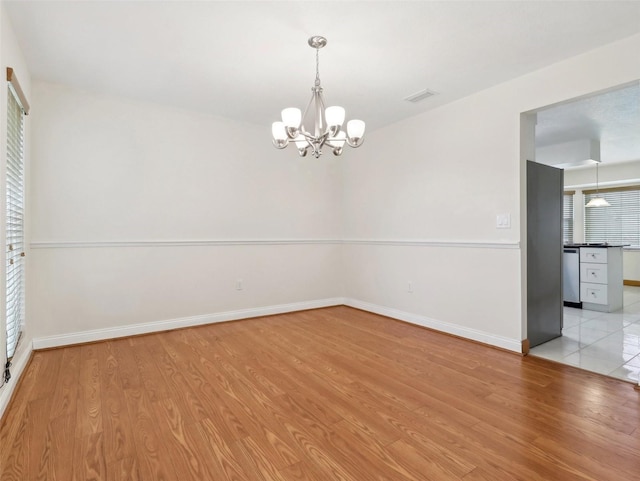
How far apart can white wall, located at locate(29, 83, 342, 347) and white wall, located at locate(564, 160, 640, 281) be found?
6.15 meters

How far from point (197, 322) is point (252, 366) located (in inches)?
58.0

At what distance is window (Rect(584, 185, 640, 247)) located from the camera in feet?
23.0

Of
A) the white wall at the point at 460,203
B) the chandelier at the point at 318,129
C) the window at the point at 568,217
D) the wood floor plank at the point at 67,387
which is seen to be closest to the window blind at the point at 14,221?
the wood floor plank at the point at 67,387

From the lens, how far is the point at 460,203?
3492 millimetres

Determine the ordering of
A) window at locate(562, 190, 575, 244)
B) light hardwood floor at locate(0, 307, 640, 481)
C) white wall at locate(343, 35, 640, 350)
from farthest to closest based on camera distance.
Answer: window at locate(562, 190, 575, 244), white wall at locate(343, 35, 640, 350), light hardwood floor at locate(0, 307, 640, 481)

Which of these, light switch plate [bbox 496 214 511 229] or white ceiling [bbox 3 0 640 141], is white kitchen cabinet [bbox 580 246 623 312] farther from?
white ceiling [bbox 3 0 640 141]

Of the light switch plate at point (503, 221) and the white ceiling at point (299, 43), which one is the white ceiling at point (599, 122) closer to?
the white ceiling at point (299, 43)

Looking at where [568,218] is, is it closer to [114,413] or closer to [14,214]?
[114,413]

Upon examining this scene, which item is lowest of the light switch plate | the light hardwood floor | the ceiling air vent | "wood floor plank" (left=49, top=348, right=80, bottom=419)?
the light hardwood floor

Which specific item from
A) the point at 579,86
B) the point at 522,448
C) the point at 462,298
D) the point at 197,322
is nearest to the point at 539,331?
the point at 462,298

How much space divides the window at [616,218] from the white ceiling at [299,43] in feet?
20.2

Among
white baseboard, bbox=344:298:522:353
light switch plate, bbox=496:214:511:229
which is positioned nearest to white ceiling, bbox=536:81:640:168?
light switch plate, bbox=496:214:511:229

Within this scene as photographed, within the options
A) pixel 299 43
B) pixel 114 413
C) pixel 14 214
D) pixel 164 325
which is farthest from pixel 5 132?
pixel 164 325

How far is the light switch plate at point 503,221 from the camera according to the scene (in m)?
3.08
